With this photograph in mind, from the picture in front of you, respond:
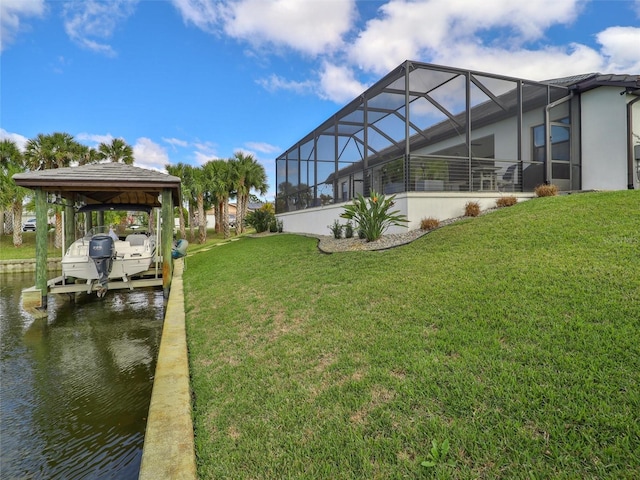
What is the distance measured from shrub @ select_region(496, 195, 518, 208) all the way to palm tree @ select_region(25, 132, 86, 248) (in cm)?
2486

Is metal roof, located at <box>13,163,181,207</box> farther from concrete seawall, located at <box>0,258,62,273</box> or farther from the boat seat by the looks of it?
concrete seawall, located at <box>0,258,62,273</box>

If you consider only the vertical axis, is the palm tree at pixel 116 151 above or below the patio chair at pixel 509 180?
above

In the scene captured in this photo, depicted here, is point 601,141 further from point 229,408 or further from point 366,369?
point 229,408

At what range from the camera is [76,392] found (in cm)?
393

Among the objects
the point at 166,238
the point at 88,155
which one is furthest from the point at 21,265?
the point at 166,238

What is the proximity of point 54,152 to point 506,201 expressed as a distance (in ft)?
85.9

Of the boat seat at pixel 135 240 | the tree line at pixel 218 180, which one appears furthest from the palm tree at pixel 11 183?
the boat seat at pixel 135 240

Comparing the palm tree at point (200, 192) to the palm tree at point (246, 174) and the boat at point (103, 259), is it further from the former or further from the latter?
the boat at point (103, 259)

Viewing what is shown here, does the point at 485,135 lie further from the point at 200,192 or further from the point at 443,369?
the point at 200,192

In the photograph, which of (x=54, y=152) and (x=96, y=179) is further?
(x=54, y=152)

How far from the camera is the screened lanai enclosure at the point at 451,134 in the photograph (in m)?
9.29

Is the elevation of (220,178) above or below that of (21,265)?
above

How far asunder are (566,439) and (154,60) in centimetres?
1479

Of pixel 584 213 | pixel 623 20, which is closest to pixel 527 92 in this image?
pixel 623 20
